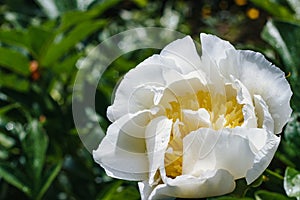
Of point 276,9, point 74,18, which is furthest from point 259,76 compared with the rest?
point 74,18

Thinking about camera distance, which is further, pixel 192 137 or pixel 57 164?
pixel 57 164

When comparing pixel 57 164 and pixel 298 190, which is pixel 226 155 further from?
pixel 57 164

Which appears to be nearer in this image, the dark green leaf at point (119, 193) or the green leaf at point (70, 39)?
the dark green leaf at point (119, 193)

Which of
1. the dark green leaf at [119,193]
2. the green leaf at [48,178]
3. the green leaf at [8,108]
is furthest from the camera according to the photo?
the green leaf at [8,108]

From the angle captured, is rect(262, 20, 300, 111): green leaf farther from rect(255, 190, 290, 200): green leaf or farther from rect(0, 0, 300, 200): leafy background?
rect(255, 190, 290, 200): green leaf

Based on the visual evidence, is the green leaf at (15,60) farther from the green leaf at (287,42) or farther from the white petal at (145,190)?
the white petal at (145,190)

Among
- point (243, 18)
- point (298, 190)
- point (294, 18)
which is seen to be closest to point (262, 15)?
point (243, 18)

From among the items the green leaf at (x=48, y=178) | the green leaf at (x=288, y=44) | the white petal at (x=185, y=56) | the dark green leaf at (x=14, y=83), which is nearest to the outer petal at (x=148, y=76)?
the white petal at (x=185, y=56)
